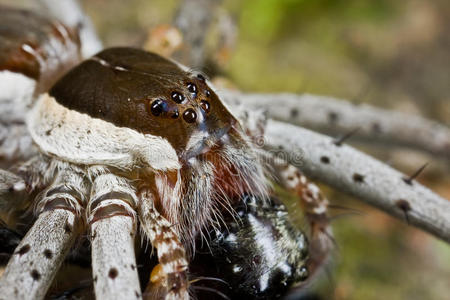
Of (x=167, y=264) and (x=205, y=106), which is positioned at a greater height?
(x=205, y=106)

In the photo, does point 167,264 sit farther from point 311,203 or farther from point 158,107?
point 311,203

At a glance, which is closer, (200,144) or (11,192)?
(200,144)

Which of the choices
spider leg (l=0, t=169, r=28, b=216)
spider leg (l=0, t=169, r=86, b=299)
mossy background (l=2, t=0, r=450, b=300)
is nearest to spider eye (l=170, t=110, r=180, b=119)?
spider leg (l=0, t=169, r=86, b=299)

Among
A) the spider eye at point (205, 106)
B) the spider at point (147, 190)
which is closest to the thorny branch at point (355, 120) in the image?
the spider at point (147, 190)

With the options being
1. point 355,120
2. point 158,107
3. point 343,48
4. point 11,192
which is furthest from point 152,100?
point 343,48

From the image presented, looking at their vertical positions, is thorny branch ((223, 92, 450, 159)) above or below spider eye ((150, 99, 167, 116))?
below

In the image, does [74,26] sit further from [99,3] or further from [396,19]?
[396,19]

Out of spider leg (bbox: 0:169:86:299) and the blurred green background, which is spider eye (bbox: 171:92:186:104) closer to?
spider leg (bbox: 0:169:86:299)
